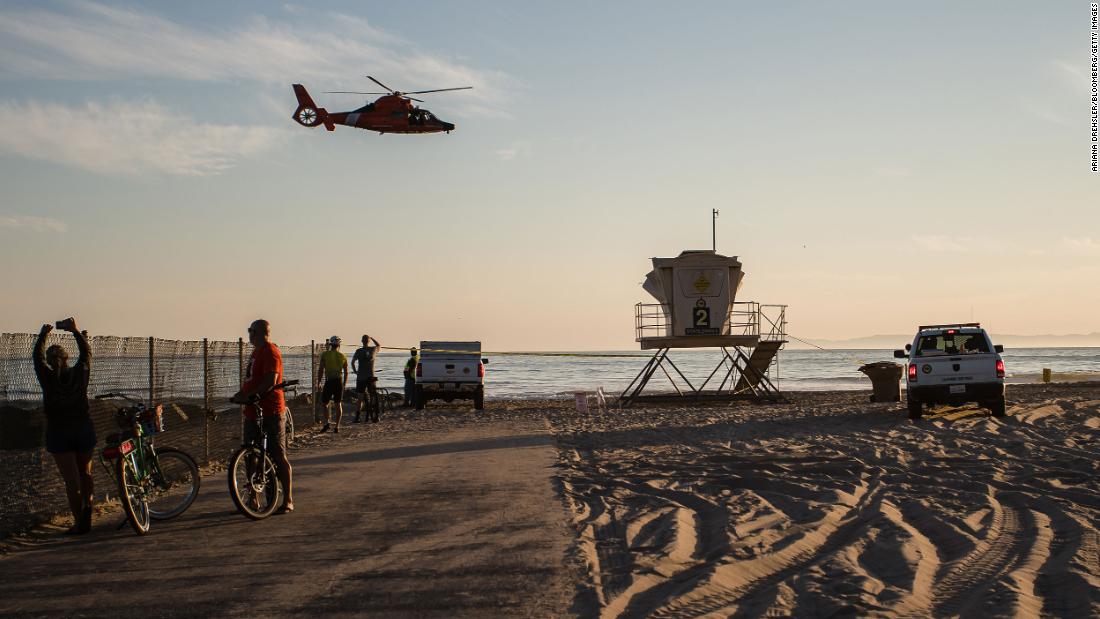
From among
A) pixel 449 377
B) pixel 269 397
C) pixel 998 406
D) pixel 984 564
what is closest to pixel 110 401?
pixel 269 397

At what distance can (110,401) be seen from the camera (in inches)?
489

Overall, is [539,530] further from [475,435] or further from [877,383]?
[877,383]

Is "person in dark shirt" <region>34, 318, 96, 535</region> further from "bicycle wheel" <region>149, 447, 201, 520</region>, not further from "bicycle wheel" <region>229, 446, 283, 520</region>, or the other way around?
"bicycle wheel" <region>229, 446, 283, 520</region>

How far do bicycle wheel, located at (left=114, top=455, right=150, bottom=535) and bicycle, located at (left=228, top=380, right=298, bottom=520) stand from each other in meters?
0.74

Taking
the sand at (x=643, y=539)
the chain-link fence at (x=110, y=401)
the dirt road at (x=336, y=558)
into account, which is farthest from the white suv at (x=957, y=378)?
the chain-link fence at (x=110, y=401)

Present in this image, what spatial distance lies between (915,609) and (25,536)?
23.5 feet

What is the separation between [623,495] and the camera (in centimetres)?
1109

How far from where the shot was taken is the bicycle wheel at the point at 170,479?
973cm

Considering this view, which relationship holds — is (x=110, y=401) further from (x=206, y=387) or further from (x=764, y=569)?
(x=764, y=569)

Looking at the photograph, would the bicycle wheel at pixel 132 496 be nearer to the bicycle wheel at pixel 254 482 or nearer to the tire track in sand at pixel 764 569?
the bicycle wheel at pixel 254 482

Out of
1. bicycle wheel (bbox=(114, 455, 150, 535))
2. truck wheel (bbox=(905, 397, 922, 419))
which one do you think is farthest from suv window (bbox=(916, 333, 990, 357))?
bicycle wheel (bbox=(114, 455, 150, 535))

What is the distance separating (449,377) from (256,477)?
2097 cm

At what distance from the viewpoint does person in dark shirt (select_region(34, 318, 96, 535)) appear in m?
9.13

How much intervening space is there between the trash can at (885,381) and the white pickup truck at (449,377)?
11.4 meters
